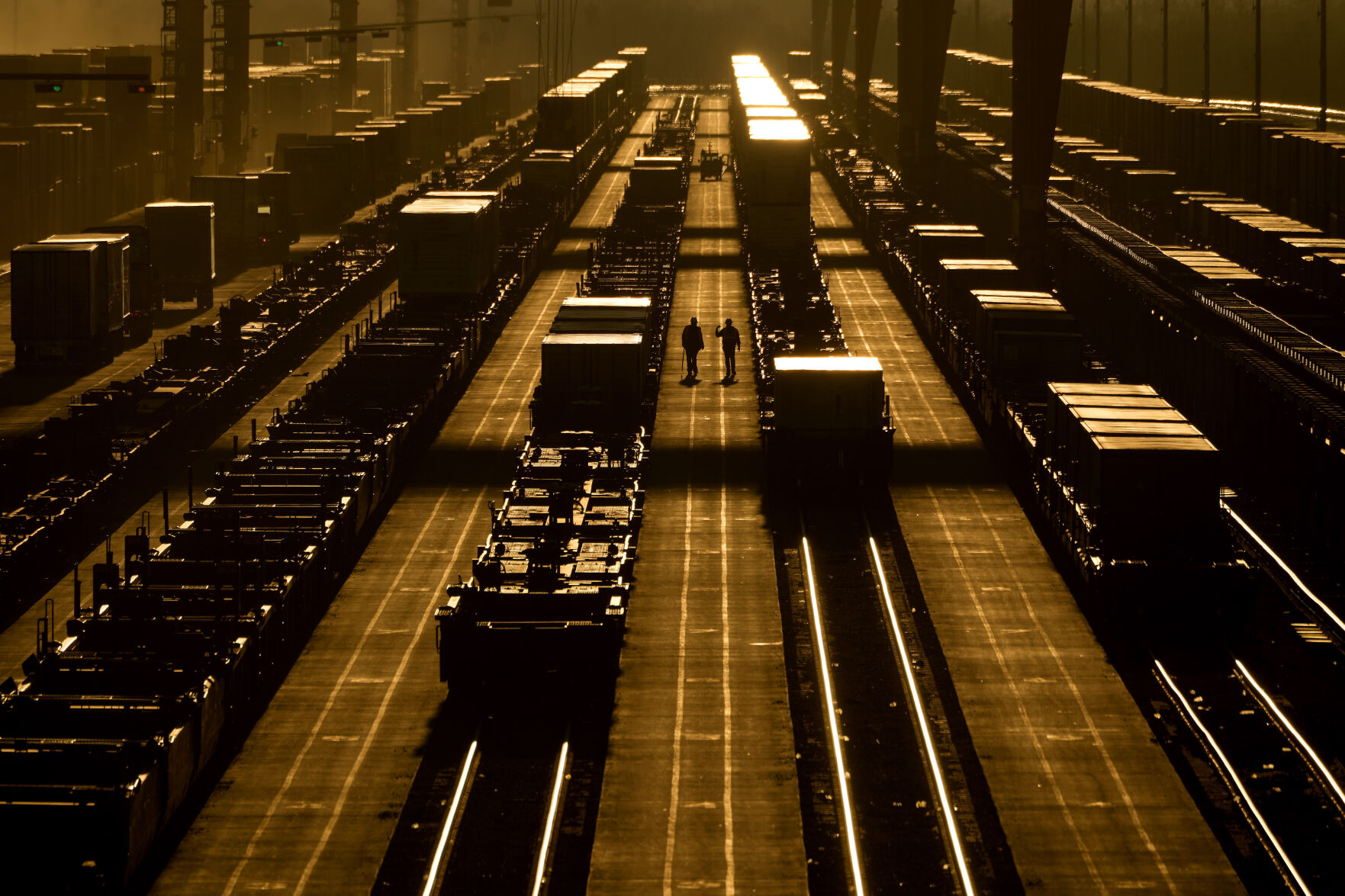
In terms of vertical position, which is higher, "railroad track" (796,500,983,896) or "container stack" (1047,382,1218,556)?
"container stack" (1047,382,1218,556)

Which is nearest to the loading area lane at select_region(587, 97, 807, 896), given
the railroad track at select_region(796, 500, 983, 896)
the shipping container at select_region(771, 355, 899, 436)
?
the railroad track at select_region(796, 500, 983, 896)

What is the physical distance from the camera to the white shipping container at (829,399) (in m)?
35.6

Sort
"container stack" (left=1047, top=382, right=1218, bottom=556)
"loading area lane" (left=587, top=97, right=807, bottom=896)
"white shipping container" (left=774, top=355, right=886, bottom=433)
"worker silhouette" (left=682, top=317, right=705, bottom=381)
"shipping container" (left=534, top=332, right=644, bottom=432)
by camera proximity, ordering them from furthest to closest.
→ "worker silhouette" (left=682, top=317, right=705, bottom=381) → "shipping container" (left=534, top=332, right=644, bottom=432) → "white shipping container" (left=774, top=355, right=886, bottom=433) → "container stack" (left=1047, top=382, right=1218, bottom=556) → "loading area lane" (left=587, top=97, right=807, bottom=896)

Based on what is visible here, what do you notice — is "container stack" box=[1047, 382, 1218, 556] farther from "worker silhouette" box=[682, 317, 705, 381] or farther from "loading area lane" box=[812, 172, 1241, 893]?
"worker silhouette" box=[682, 317, 705, 381]

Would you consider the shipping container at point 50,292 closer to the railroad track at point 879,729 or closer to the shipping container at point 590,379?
the shipping container at point 590,379

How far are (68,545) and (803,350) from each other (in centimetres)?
1997

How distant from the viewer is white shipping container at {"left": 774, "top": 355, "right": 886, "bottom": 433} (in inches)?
1403

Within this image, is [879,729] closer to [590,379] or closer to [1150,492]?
[1150,492]

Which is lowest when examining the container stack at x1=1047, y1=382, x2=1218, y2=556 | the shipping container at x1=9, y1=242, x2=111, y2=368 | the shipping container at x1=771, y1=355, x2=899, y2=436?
the container stack at x1=1047, y1=382, x2=1218, y2=556

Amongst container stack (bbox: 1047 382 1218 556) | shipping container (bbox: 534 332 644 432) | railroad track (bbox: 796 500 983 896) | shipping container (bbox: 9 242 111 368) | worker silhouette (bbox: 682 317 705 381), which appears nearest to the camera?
railroad track (bbox: 796 500 983 896)

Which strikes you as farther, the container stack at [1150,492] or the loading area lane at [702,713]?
the container stack at [1150,492]

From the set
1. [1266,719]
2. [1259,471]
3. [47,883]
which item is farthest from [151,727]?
[1259,471]

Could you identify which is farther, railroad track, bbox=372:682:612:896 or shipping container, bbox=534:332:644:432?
shipping container, bbox=534:332:644:432

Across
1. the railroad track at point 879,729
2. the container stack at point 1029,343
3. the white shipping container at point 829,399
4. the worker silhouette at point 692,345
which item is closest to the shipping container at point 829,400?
the white shipping container at point 829,399
